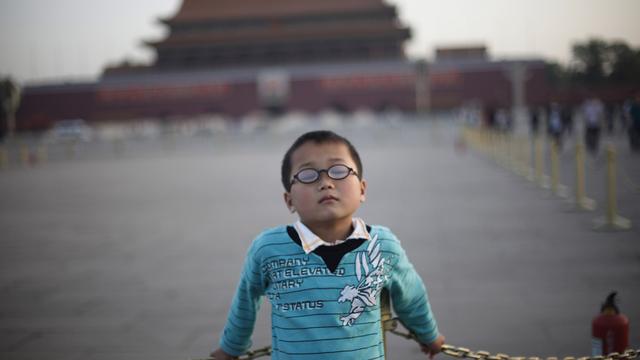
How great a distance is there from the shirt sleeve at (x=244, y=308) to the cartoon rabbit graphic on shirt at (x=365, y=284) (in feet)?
0.93

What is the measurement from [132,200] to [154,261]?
15.5 feet

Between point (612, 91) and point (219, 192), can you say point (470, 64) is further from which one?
point (219, 192)

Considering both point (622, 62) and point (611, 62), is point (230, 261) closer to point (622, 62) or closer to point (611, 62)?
point (622, 62)

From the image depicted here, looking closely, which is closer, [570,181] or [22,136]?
[570,181]

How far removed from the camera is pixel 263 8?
45.7m

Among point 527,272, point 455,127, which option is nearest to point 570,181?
point 527,272

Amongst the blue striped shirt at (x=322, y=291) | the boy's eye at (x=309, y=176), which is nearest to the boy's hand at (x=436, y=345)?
the blue striped shirt at (x=322, y=291)

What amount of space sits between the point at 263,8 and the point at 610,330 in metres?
44.6

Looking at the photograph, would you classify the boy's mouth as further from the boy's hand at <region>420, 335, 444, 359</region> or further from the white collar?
the boy's hand at <region>420, 335, 444, 359</region>

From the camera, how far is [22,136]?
40.2 m

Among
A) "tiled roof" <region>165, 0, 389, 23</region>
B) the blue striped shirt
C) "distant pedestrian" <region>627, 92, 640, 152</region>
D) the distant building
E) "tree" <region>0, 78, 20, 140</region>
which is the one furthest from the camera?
"tiled roof" <region>165, 0, 389, 23</region>

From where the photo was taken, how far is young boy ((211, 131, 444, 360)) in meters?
2.09

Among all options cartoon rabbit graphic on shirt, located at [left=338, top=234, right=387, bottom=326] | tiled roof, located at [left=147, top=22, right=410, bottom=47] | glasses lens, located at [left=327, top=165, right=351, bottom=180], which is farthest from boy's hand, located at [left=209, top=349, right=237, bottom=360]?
tiled roof, located at [left=147, top=22, right=410, bottom=47]

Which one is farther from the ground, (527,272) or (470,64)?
(470,64)
